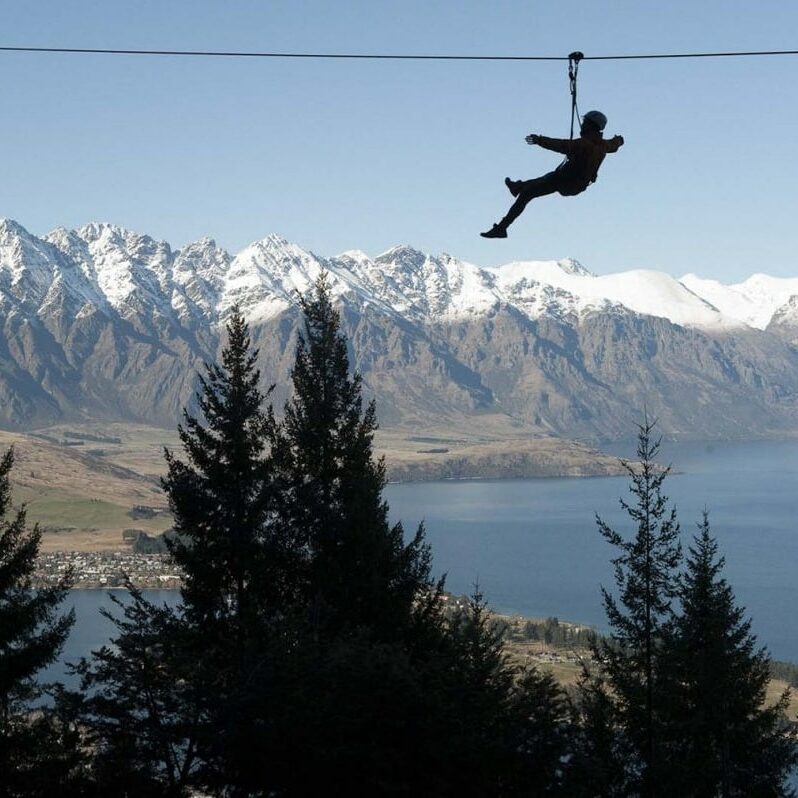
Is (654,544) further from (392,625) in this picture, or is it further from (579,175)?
(579,175)

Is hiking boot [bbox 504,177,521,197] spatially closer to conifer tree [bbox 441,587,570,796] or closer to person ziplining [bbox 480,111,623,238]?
person ziplining [bbox 480,111,623,238]

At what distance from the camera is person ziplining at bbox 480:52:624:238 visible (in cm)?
1544

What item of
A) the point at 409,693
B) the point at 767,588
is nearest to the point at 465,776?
the point at 409,693

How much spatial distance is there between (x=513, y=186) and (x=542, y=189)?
53 centimetres

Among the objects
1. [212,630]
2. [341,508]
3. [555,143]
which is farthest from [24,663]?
[555,143]

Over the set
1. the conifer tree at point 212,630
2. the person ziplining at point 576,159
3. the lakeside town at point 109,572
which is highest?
the person ziplining at point 576,159

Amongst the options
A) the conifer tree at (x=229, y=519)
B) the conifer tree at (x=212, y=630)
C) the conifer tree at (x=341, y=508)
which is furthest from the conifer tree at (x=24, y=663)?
the conifer tree at (x=341, y=508)

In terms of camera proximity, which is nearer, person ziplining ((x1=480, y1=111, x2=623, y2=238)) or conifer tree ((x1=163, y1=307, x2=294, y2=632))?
person ziplining ((x1=480, y1=111, x2=623, y2=238))

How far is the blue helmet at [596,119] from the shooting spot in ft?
51.3

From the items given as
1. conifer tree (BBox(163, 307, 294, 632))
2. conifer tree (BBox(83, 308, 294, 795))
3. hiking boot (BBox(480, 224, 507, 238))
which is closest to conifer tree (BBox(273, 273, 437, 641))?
conifer tree (BBox(83, 308, 294, 795))

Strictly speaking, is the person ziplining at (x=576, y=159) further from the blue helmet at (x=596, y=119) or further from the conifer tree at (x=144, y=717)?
the conifer tree at (x=144, y=717)

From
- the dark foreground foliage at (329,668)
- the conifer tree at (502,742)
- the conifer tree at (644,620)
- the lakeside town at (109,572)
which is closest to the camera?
the conifer tree at (502,742)

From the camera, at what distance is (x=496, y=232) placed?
1638 cm

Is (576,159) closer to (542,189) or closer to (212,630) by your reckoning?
(542,189)
